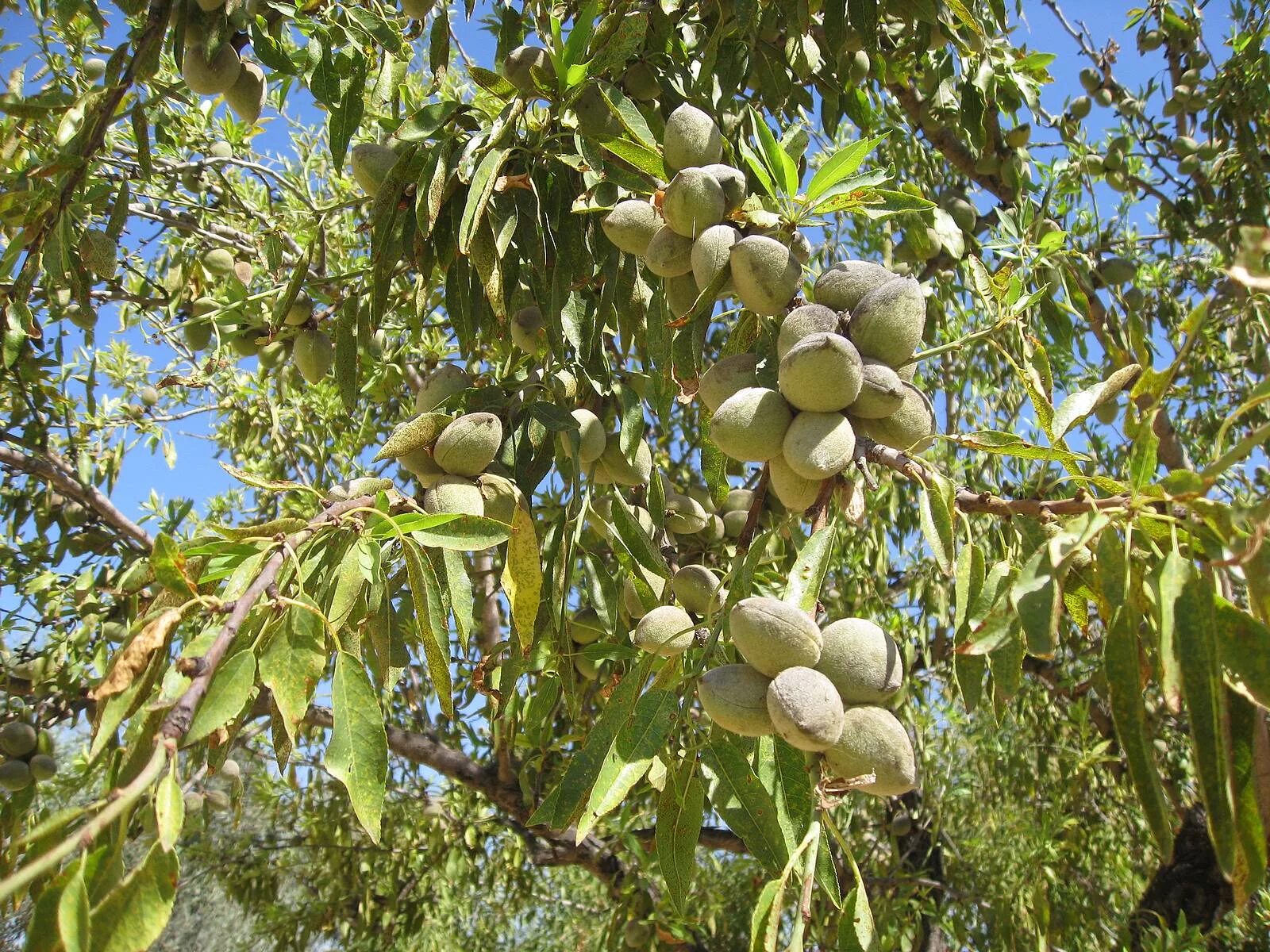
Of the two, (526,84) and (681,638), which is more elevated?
(526,84)

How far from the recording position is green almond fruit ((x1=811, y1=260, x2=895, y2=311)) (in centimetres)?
127

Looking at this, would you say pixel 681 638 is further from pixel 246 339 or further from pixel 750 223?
pixel 246 339

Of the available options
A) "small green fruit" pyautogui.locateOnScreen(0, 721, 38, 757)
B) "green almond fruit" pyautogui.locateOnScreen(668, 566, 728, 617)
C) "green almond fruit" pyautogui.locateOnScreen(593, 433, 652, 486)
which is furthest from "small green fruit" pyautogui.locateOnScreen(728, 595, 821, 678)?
"small green fruit" pyautogui.locateOnScreen(0, 721, 38, 757)

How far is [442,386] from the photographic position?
1.74 m

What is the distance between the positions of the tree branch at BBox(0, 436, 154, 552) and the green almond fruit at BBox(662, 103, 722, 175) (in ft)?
7.47

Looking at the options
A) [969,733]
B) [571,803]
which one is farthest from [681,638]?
[969,733]

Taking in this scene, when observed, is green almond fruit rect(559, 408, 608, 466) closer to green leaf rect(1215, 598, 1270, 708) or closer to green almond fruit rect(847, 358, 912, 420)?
green almond fruit rect(847, 358, 912, 420)

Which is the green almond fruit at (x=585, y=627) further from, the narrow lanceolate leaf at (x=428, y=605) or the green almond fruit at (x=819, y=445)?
the green almond fruit at (x=819, y=445)

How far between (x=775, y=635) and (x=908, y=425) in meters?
0.36

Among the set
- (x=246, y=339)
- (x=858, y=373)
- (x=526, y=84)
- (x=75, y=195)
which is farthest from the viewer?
(x=246, y=339)

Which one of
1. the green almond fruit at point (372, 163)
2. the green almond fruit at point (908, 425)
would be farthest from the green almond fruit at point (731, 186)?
the green almond fruit at point (372, 163)

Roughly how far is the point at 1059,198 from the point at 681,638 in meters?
2.55

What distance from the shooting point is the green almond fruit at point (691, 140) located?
1.46 meters

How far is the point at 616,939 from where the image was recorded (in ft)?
10.1
